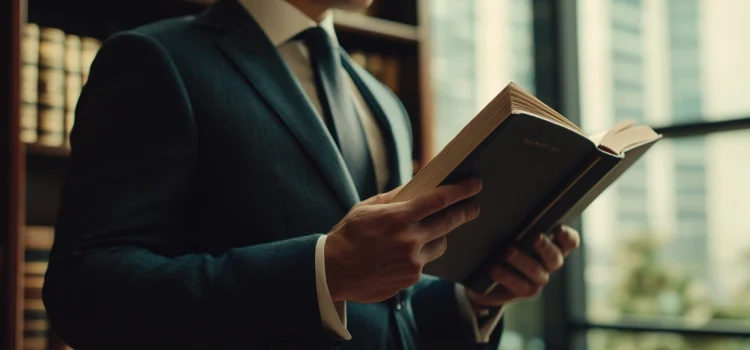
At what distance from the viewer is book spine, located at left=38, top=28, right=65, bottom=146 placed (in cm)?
200

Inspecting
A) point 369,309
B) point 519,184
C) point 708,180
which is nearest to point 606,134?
point 519,184

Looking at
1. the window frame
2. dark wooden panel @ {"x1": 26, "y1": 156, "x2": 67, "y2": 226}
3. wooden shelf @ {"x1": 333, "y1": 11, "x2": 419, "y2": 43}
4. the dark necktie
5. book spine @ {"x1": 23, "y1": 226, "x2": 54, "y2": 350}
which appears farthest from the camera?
the window frame

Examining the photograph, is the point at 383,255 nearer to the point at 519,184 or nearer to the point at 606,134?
the point at 519,184

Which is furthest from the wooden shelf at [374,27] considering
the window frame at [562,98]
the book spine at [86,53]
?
the window frame at [562,98]

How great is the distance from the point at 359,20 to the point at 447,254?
1.61 m

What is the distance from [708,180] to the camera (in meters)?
2.81

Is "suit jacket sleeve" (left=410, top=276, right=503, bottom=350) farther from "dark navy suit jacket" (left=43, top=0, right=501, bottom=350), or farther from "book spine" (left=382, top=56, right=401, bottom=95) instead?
"book spine" (left=382, top=56, right=401, bottom=95)

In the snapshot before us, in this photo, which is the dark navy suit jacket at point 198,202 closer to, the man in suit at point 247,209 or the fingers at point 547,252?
the man in suit at point 247,209

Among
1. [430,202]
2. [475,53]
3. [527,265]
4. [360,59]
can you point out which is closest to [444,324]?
[527,265]

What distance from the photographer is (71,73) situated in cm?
205

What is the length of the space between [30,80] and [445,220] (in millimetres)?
1534

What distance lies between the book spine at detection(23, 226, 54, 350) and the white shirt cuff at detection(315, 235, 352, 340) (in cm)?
131

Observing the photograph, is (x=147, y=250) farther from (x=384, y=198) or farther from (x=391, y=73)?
(x=391, y=73)

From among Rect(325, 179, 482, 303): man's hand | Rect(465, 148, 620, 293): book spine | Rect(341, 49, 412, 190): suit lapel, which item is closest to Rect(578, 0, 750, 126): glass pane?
Rect(341, 49, 412, 190): suit lapel
